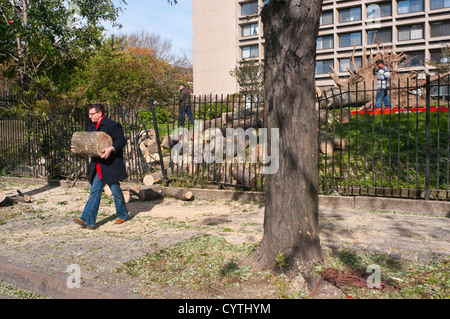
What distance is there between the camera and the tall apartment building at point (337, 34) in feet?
131

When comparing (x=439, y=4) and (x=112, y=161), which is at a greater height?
(x=439, y=4)

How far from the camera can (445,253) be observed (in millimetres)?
4586

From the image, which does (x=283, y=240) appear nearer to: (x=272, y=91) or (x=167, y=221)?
(x=272, y=91)

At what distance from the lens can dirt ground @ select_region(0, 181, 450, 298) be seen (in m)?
4.45

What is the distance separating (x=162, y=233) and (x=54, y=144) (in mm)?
7378

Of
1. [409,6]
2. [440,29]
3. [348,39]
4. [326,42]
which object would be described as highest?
[409,6]

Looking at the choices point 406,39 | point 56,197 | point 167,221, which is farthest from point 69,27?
point 406,39

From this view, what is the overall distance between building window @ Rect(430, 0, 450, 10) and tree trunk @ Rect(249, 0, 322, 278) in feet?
141

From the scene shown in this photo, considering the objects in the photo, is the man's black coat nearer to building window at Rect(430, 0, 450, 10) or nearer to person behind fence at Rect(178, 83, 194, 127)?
person behind fence at Rect(178, 83, 194, 127)

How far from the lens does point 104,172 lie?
21.2 ft

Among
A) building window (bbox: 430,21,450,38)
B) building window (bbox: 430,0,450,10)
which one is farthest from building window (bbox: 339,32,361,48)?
building window (bbox: 430,0,450,10)

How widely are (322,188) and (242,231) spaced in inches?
117

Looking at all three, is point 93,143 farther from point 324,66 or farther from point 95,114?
point 324,66

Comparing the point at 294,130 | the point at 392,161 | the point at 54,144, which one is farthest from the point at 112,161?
the point at 54,144
